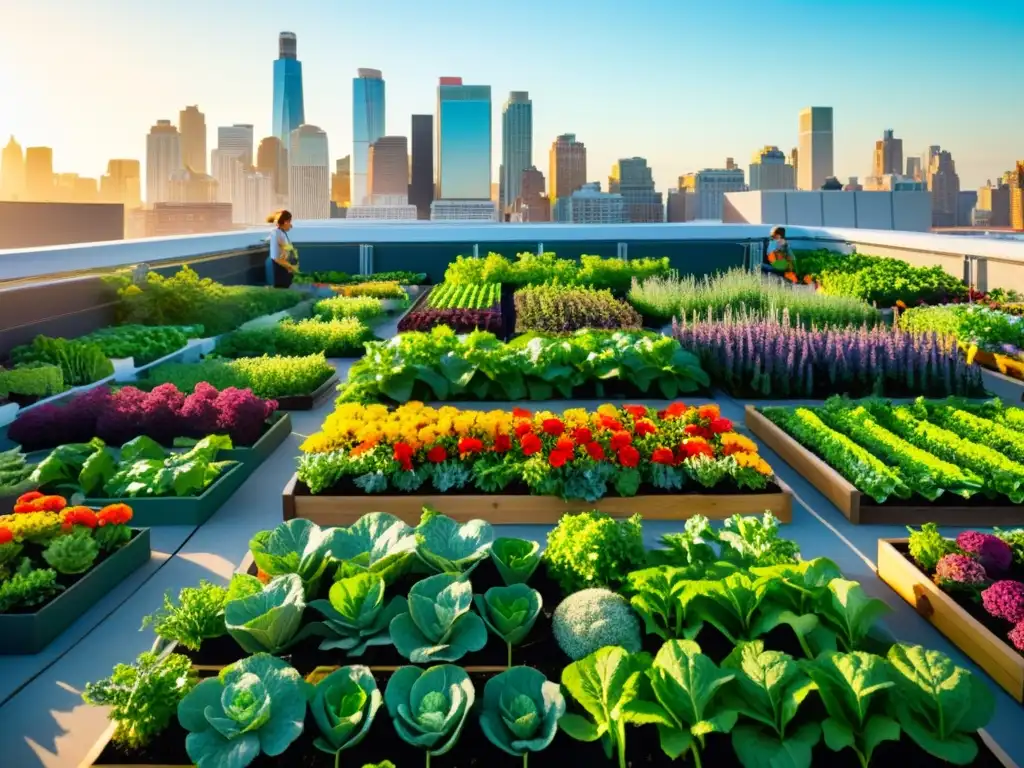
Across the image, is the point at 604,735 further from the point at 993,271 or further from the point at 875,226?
the point at 875,226

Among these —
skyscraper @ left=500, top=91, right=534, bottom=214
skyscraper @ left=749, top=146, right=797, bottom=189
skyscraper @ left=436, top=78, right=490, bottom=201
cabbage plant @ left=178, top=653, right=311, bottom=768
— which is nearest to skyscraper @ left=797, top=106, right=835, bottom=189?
skyscraper @ left=749, top=146, right=797, bottom=189

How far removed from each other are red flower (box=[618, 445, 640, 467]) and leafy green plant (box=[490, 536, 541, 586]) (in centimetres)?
105

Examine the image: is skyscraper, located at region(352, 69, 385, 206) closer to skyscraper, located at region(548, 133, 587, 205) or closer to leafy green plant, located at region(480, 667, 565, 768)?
skyscraper, located at region(548, 133, 587, 205)

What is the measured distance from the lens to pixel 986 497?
440cm

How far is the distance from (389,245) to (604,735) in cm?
1426

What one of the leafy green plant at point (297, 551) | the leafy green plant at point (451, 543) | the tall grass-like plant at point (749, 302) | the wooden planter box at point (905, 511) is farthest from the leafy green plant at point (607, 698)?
the tall grass-like plant at point (749, 302)

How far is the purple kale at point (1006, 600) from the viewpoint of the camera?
3.08m

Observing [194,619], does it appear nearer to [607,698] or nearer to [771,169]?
[607,698]

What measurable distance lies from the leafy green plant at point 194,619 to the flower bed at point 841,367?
4.74m

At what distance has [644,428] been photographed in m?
4.86

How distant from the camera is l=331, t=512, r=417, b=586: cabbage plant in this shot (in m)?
3.29

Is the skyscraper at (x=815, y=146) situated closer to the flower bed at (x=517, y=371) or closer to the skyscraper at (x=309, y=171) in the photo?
the skyscraper at (x=309, y=171)

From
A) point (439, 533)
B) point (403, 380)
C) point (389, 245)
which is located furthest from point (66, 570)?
point (389, 245)

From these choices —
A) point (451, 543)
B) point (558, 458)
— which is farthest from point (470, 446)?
point (451, 543)
